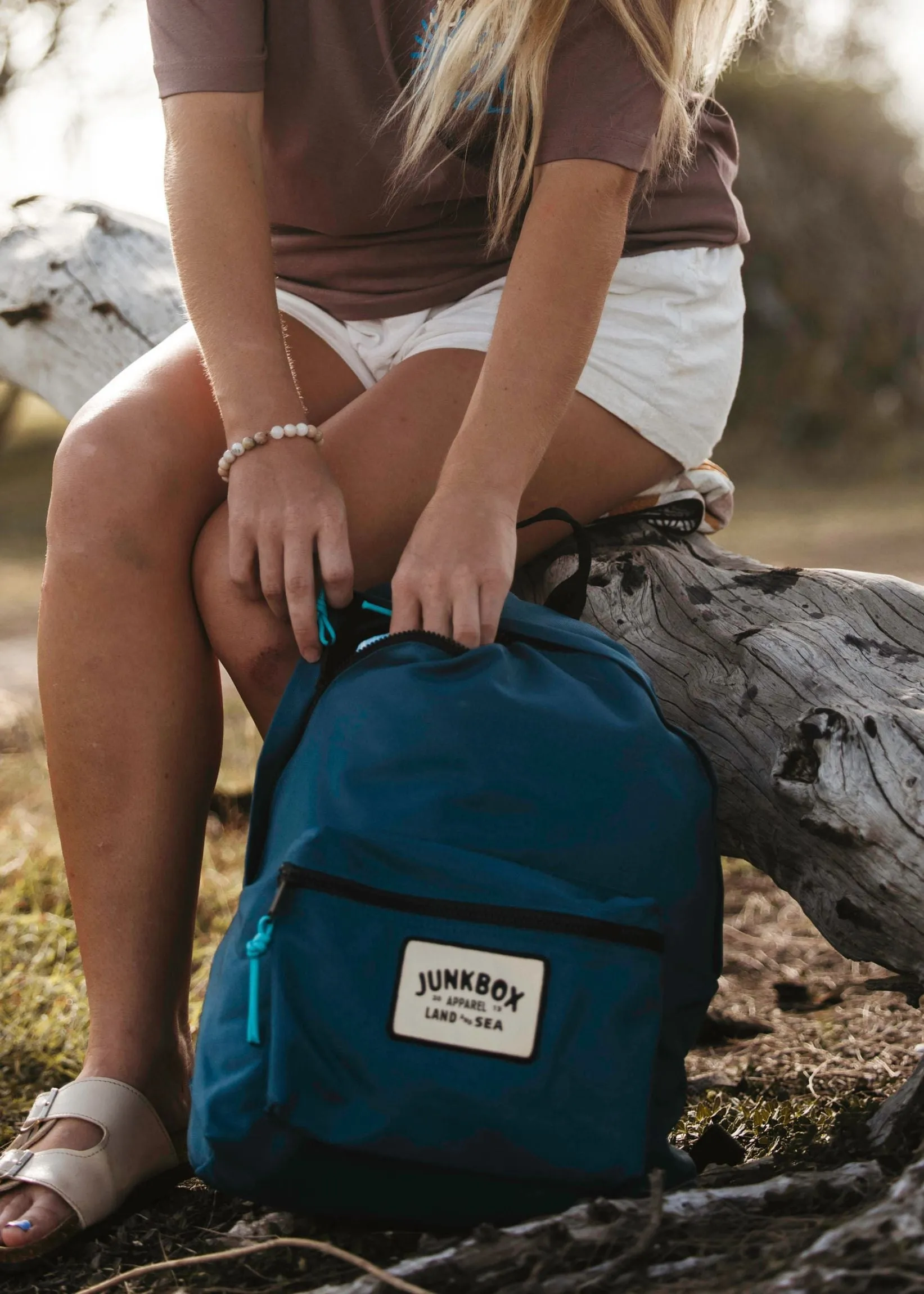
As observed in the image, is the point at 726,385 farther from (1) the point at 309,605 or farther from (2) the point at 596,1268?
(2) the point at 596,1268

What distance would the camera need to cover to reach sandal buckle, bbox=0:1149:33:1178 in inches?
59.2

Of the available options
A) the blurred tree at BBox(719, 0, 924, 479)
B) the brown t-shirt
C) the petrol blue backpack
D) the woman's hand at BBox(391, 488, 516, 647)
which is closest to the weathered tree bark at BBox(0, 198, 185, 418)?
the brown t-shirt

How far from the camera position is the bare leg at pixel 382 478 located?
1610 millimetres

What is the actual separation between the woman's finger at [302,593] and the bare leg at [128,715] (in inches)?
9.3

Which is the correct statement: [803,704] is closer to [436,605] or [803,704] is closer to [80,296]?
[436,605]

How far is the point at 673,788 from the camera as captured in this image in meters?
1.35

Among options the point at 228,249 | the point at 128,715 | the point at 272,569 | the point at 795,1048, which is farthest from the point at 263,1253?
the point at 228,249

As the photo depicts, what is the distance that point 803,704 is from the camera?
1.59 meters

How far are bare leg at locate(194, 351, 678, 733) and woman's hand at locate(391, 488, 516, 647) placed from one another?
0.68ft

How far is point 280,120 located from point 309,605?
80cm

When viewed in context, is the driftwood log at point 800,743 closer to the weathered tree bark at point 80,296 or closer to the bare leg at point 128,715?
the bare leg at point 128,715

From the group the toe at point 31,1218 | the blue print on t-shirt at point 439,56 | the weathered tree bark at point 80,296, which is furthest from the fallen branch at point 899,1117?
the weathered tree bark at point 80,296

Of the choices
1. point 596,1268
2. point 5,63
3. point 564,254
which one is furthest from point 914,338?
point 596,1268

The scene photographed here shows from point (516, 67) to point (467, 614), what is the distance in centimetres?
73
